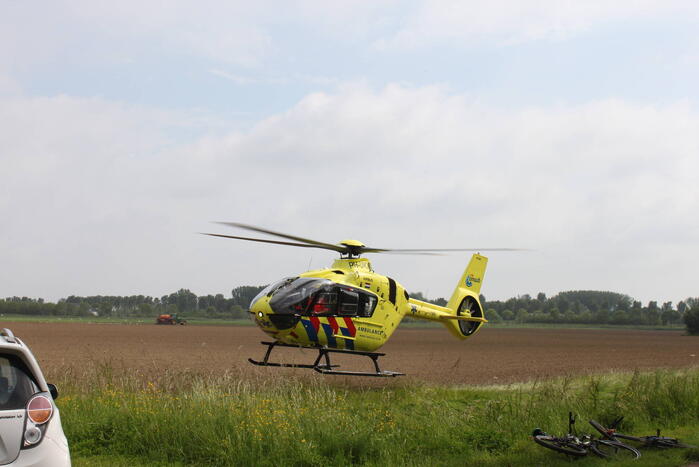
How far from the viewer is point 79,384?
1449 centimetres

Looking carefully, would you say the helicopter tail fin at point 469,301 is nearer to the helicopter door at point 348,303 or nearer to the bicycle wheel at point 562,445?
the helicopter door at point 348,303

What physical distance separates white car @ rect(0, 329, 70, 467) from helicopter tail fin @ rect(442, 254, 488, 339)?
18854 millimetres

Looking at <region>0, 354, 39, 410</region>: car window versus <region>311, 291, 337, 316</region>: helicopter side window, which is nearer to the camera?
<region>0, 354, 39, 410</region>: car window

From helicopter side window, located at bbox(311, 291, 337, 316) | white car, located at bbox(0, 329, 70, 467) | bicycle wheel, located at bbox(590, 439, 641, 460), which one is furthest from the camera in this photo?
helicopter side window, located at bbox(311, 291, 337, 316)

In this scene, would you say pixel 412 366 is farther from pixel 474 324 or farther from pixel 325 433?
pixel 325 433

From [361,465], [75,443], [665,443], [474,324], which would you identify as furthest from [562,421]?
[474,324]

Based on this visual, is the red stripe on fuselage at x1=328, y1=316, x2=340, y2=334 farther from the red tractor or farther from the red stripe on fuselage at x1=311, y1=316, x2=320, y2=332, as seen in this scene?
the red tractor

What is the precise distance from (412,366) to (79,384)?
795 inches

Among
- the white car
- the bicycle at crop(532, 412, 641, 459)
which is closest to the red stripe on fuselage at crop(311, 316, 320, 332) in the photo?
the bicycle at crop(532, 412, 641, 459)

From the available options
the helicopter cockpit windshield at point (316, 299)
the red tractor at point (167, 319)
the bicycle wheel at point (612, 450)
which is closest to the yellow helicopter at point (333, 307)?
the helicopter cockpit windshield at point (316, 299)

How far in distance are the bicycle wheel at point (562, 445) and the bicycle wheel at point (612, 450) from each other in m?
0.25

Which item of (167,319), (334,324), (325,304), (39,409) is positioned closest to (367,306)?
(334,324)

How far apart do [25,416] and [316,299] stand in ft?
42.9

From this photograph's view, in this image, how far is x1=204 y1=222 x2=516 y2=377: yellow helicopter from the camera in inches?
712
